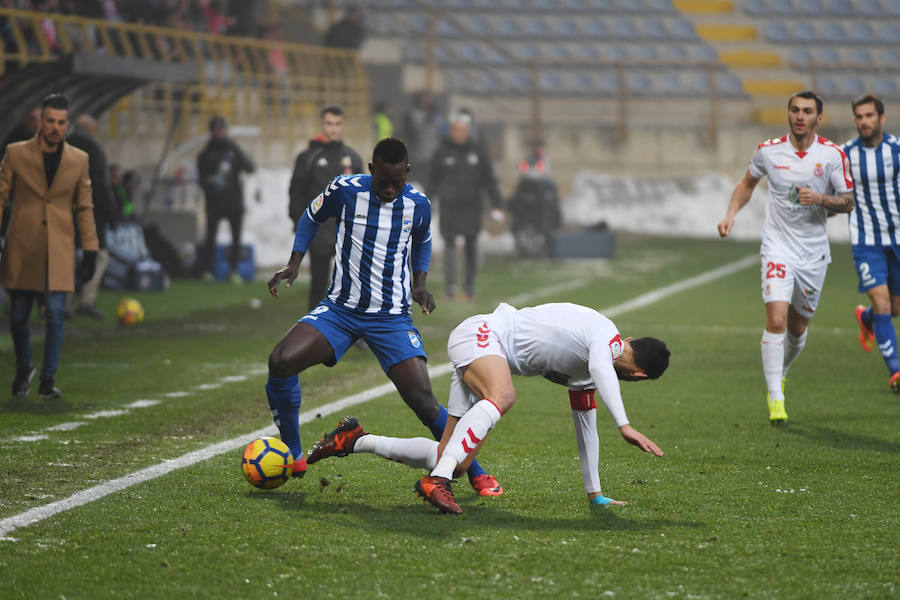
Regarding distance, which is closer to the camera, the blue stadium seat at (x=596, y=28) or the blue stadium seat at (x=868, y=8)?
the blue stadium seat at (x=868, y=8)

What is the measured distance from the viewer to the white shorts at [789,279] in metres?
8.56

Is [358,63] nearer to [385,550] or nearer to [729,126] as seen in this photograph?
[729,126]

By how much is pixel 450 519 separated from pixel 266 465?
3.22 ft

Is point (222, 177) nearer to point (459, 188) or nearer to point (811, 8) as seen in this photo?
point (459, 188)

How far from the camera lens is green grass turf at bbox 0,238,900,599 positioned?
487 cm

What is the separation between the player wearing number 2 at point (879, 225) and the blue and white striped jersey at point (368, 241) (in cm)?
433

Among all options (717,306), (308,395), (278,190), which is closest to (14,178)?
(308,395)

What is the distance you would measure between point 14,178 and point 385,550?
4775mm

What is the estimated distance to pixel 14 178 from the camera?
348 inches

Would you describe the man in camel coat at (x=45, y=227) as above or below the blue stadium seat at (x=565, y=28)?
below

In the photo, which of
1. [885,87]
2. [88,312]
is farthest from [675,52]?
[88,312]

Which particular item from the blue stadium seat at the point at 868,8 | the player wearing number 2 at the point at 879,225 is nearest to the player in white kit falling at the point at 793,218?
the player wearing number 2 at the point at 879,225

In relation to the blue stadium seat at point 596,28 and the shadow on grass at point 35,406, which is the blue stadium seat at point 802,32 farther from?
the shadow on grass at point 35,406

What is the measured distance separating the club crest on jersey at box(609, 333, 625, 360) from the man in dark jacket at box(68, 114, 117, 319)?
5445 mm
